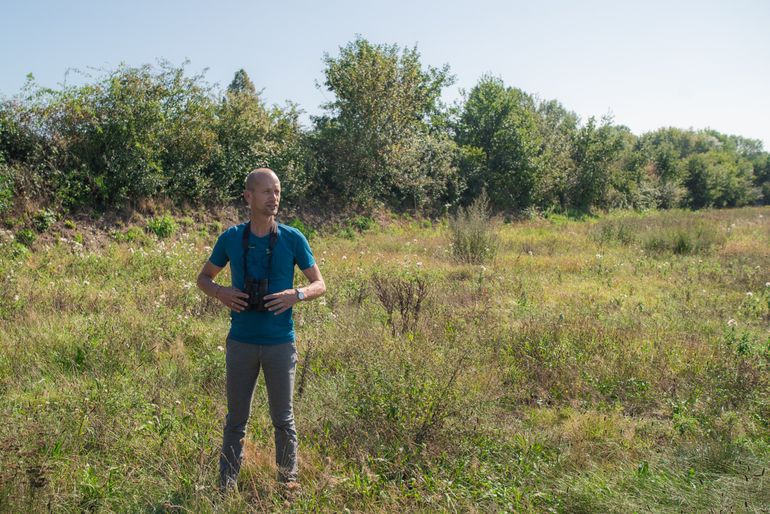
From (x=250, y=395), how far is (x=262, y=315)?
50 centimetres

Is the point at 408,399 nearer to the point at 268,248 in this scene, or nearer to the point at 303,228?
the point at 268,248

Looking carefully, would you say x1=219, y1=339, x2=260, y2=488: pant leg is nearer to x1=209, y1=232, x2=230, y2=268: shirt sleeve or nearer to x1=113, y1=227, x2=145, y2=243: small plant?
x1=209, y1=232, x2=230, y2=268: shirt sleeve

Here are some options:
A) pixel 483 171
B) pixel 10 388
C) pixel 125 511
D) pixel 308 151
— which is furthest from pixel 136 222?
pixel 483 171

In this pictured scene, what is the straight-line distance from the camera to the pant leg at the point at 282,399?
9.64 feet

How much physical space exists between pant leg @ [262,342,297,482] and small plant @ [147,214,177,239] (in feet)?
31.5

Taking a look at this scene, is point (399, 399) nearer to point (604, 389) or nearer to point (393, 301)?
point (604, 389)

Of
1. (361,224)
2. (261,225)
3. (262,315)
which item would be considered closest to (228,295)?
(262,315)

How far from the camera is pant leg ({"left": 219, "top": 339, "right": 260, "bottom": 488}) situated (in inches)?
116

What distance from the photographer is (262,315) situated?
2926 millimetres

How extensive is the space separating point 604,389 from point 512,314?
7.23 ft

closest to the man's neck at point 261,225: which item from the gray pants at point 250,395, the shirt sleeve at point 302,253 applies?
the shirt sleeve at point 302,253

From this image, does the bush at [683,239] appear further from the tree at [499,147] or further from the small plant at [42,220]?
the small plant at [42,220]

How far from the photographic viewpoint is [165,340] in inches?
213

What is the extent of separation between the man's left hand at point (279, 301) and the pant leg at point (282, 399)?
0.75ft
